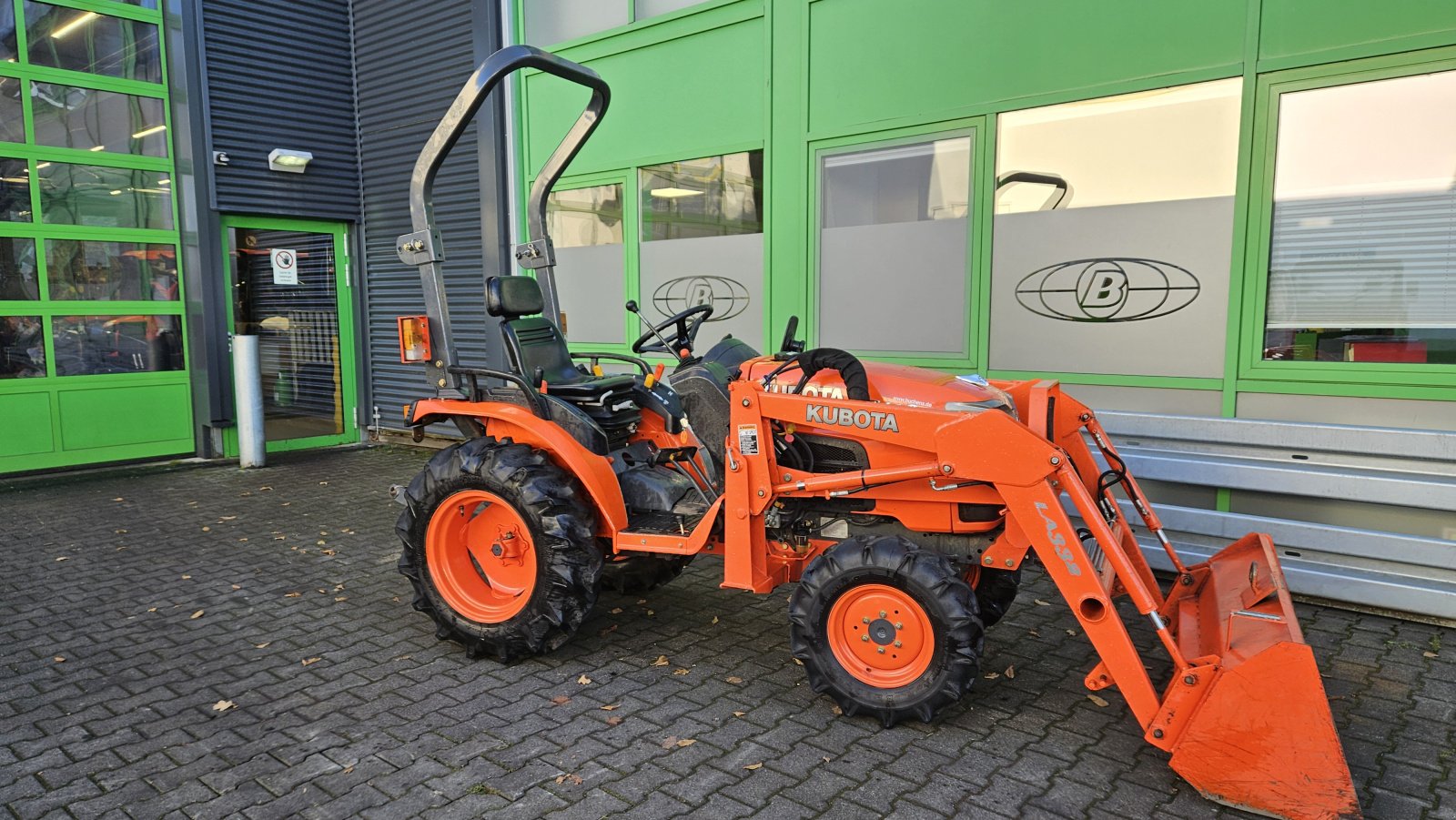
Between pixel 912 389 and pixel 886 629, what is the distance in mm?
A: 894

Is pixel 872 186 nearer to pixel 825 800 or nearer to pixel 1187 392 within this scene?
pixel 1187 392

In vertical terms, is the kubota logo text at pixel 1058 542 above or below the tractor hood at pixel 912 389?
below

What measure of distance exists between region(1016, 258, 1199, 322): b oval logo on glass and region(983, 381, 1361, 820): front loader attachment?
1.92 metres

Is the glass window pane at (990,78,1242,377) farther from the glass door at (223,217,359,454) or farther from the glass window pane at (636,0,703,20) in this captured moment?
the glass door at (223,217,359,454)

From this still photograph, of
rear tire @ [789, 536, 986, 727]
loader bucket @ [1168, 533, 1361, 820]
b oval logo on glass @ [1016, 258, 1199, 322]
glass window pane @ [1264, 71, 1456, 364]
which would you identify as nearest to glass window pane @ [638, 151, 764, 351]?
b oval logo on glass @ [1016, 258, 1199, 322]

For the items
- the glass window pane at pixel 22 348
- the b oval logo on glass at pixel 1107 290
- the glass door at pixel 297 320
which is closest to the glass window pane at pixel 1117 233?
the b oval logo on glass at pixel 1107 290

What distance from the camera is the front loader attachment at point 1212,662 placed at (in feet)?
7.72

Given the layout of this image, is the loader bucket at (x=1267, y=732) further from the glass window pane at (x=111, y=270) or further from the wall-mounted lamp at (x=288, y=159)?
the glass window pane at (x=111, y=270)

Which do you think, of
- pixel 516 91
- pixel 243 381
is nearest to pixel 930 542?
pixel 516 91

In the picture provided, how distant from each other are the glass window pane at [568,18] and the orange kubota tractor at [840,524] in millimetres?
3460

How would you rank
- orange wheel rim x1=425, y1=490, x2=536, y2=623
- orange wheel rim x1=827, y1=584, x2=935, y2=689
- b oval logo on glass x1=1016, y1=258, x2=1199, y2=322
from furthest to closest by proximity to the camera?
b oval logo on glass x1=1016, y1=258, x2=1199, y2=322 → orange wheel rim x1=425, y1=490, x2=536, y2=623 → orange wheel rim x1=827, y1=584, x2=935, y2=689

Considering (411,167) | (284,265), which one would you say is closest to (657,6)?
(411,167)

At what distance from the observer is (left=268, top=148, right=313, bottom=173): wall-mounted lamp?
27.7 ft

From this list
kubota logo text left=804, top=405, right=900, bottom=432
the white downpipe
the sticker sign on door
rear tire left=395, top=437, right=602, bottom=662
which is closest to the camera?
kubota logo text left=804, top=405, right=900, bottom=432
